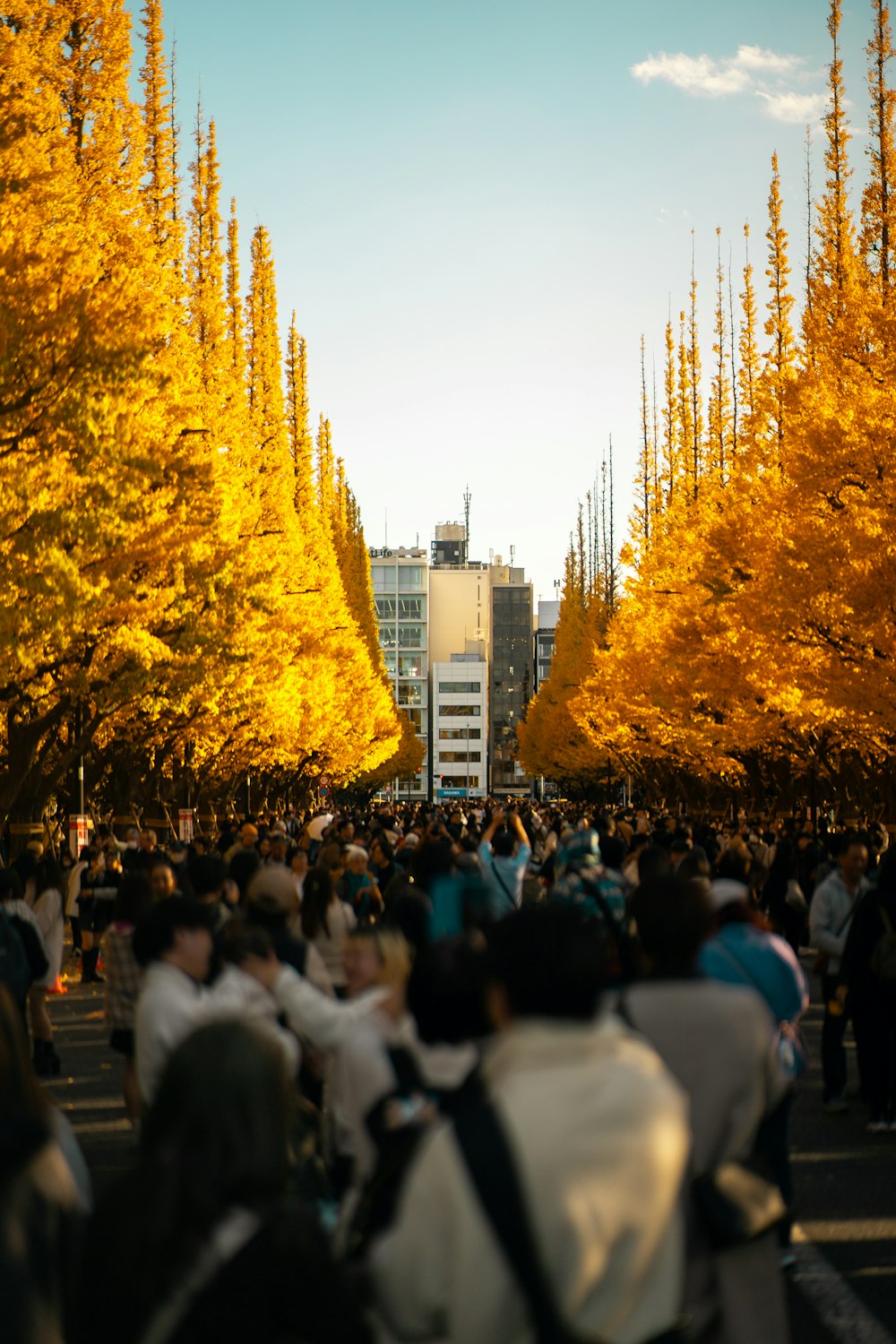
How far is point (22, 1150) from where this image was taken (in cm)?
298

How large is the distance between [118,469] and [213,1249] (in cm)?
1830

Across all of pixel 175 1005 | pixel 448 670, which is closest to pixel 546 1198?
pixel 175 1005

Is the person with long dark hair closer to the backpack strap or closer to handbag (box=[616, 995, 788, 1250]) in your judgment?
the backpack strap

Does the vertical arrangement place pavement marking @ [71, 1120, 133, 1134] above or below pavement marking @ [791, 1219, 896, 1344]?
below

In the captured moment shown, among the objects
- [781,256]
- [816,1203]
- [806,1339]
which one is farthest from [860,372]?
[806,1339]

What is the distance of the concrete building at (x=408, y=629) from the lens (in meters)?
184

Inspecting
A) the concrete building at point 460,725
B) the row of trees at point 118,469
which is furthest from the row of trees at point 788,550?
the concrete building at point 460,725

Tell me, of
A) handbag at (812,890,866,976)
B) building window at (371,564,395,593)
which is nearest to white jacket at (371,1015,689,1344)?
handbag at (812,890,866,976)

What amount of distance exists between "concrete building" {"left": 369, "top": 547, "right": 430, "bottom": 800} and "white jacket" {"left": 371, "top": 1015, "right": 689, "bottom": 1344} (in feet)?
588

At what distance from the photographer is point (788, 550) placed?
27844 millimetres

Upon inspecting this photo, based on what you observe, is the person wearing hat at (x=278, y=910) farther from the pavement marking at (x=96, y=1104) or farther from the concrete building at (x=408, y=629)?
the concrete building at (x=408, y=629)

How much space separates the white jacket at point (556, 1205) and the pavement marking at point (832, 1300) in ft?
12.3

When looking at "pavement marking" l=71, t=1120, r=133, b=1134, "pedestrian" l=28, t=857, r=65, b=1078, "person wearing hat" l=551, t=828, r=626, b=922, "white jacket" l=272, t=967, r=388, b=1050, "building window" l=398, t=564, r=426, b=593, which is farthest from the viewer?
"building window" l=398, t=564, r=426, b=593

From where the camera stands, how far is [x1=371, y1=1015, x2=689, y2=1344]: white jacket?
279cm
